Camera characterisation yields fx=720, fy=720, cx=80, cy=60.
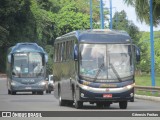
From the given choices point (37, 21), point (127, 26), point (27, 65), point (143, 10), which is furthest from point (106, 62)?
point (127, 26)

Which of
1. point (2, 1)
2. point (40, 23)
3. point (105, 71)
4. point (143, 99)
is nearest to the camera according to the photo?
point (105, 71)

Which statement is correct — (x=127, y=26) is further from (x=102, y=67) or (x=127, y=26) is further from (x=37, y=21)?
(x=102, y=67)

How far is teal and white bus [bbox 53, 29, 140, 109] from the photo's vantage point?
26750mm

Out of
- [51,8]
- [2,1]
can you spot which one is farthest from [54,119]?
[51,8]

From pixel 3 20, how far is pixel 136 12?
49.9 metres

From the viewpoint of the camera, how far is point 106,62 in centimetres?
2702

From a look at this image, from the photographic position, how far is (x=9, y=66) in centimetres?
4784

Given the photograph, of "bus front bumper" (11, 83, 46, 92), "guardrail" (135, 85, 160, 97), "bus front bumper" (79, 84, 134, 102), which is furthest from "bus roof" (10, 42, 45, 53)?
"bus front bumper" (79, 84, 134, 102)

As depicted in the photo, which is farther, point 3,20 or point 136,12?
point 3,20

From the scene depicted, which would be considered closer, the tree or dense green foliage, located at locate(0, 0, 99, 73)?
dense green foliage, located at locate(0, 0, 99, 73)

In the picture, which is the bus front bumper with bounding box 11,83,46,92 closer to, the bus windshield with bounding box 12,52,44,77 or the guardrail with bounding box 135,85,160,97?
the bus windshield with bounding box 12,52,44,77

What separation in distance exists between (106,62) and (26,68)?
20674 millimetres

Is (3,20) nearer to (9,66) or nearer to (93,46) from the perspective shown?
(9,66)

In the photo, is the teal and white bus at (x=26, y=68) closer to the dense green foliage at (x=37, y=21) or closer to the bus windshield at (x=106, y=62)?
the bus windshield at (x=106, y=62)
